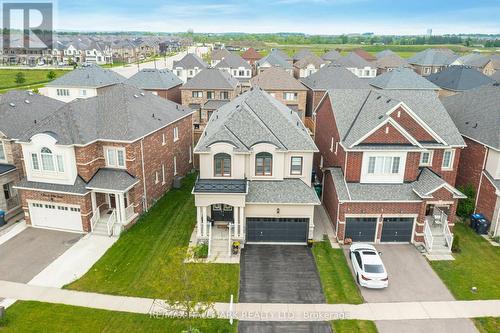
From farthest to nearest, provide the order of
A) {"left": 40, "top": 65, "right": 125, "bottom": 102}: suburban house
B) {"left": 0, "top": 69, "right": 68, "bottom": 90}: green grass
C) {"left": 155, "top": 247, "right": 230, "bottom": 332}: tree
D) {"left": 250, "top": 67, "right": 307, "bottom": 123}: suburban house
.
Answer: {"left": 0, "top": 69, "right": 68, "bottom": 90}: green grass < {"left": 40, "top": 65, "right": 125, "bottom": 102}: suburban house < {"left": 250, "top": 67, "right": 307, "bottom": 123}: suburban house < {"left": 155, "top": 247, "right": 230, "bottom": 332}: tree

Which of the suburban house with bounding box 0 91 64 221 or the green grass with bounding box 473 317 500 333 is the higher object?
the suburban house with bounding box 0 91 64 221

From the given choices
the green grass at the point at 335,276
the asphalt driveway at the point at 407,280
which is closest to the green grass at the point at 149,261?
the green grass at the point at 335,276

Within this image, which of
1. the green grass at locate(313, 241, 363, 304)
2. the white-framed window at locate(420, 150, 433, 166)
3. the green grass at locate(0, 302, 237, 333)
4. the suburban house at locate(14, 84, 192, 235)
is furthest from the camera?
the white-framed window at locate(420, 150, 433, 166)

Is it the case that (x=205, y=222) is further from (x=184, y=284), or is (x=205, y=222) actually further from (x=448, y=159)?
(x=448, y=159)

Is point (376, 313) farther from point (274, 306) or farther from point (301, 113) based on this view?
point (301, 113)

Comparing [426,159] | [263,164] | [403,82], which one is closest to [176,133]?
[263,164]

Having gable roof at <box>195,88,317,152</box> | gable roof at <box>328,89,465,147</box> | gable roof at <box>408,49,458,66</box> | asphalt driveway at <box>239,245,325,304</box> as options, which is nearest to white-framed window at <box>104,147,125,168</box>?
gable roof at <box>195,88,317,152</box>

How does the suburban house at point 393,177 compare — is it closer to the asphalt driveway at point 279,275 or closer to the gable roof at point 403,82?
the asphalt driveway at point 279,275

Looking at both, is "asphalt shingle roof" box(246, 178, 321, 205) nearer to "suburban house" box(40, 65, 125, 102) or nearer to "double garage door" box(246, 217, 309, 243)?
"double garage door" box(246, 217, 309, 243)
